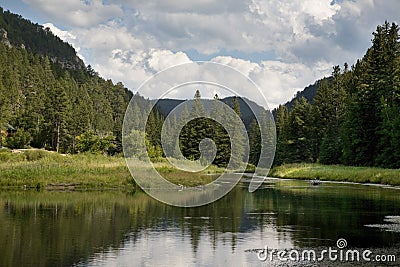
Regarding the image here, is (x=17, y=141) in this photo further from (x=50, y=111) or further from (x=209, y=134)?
(x=209, y=134)

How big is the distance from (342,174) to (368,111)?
1200cm

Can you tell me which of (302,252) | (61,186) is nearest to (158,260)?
(302,252)

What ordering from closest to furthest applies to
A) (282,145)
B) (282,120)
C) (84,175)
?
(84,175), (282,145), (282,120)

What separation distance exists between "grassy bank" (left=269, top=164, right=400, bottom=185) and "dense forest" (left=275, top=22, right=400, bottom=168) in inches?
158

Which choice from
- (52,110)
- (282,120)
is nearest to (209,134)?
(282,120)

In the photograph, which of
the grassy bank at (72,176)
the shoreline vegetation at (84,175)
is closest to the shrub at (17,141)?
the shoreline vegetation at (84,175)

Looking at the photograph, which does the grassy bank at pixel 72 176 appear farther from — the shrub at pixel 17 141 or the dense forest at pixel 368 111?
the shrub at pixel 17 141

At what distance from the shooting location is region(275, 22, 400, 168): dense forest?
56938 mm

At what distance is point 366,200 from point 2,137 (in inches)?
2603

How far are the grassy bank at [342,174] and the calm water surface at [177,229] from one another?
1675 centimetres

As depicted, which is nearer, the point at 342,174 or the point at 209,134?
the point at 342,174

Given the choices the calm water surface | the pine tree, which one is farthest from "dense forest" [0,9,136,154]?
the calm water surface

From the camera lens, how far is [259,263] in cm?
1373

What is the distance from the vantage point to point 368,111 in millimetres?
63562
